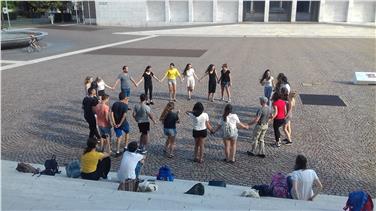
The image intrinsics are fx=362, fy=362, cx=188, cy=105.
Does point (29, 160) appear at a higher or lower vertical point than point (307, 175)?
lower

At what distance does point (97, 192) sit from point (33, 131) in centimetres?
600

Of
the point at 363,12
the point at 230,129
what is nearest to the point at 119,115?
the point at 230,129

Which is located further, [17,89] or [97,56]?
[97,56]

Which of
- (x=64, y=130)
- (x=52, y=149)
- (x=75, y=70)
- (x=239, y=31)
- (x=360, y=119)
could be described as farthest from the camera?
(x=239, y=31)

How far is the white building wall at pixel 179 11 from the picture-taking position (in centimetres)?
5312

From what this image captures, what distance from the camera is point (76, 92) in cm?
1569

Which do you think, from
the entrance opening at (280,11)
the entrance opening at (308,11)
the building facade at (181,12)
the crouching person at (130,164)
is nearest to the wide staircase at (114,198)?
the crouching person at (130,164)

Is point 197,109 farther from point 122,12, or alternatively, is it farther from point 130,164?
point 122,12

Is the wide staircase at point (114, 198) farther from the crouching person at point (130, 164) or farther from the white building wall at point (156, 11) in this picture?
the white building wall at point (156, 11)

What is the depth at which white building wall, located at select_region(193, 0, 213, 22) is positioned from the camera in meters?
52.8

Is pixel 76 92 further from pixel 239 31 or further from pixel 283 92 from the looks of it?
pixel 239 31

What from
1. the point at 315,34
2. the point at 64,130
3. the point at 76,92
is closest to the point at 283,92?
the point at 64,130

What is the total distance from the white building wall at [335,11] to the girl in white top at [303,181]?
5075 cm

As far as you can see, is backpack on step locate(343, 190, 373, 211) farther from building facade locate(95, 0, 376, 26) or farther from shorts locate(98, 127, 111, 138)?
building facade locate(95, 0, 376, 26)
